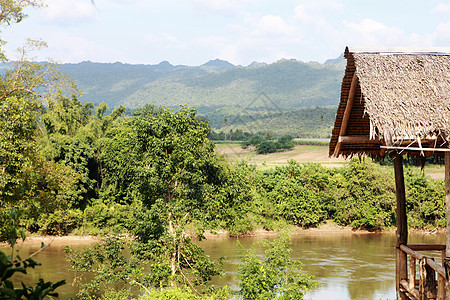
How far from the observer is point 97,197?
21.7 metres

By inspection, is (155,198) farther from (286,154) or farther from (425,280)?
(286,154)

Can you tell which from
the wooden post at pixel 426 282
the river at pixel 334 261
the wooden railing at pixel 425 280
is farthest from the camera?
the river at pixel 334 261

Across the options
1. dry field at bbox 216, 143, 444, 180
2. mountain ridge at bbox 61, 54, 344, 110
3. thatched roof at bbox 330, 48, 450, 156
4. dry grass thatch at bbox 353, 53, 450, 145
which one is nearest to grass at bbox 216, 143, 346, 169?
dry field at bbox 216, 143, 444, 180

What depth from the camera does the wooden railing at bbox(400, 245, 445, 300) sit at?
4125 millimetres

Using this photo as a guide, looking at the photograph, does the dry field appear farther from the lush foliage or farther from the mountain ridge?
the mountain ridge

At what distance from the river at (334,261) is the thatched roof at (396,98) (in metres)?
6.17

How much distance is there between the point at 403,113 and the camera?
442 centimetres

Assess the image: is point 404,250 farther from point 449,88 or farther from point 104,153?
point 104,153

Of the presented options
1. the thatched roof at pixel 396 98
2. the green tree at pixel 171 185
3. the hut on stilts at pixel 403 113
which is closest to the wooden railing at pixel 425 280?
the hut on stilts at pixel 403 113

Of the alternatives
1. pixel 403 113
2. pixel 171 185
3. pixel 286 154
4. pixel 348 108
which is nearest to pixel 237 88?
pixel 286 154

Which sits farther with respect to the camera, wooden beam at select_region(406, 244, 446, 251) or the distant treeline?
the distant treeline

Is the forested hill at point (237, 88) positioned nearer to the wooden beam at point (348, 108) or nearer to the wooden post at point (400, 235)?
the wooden post at point (400, 235)

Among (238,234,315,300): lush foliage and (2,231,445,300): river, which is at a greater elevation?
(238,234,315,300): lush foliage

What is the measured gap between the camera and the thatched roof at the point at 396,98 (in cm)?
430
